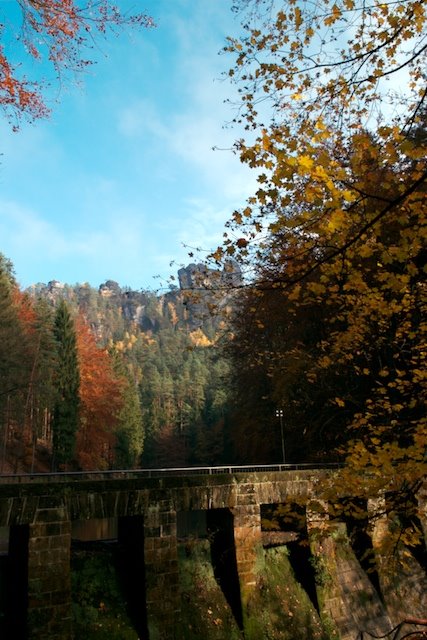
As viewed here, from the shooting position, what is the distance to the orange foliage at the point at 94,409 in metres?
42.2

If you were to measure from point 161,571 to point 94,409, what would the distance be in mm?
34631

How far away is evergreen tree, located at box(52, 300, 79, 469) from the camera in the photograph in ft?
126

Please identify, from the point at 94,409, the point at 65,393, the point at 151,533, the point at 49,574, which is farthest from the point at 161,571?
the point at 94,409

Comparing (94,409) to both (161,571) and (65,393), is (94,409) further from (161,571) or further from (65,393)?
(161,571)

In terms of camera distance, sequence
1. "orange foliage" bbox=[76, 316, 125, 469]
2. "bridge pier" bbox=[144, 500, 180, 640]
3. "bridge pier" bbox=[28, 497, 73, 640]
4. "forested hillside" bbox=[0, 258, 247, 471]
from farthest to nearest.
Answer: "orange foliage" bbox=[76, 316, 125, 469], "forested hillside" bbox=[0, 258, 247, 471], "bridge pier" bbox=[144, 500, 180, 640], "bridge pier" bbox=[28, 497, 73, 640]

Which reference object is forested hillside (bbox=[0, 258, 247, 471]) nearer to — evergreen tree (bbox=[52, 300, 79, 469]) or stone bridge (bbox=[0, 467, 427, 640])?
evergreen tree (bbox=[52, 300, 79, 469])

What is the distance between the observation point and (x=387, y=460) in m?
5.99

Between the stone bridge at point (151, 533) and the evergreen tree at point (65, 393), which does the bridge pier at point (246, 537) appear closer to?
the stone bridge at point (151, 533)

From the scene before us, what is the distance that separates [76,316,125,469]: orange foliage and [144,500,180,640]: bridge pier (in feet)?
111

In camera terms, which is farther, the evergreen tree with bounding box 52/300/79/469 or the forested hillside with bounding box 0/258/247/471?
the evergreen tree with bounding box 52/300/79/469

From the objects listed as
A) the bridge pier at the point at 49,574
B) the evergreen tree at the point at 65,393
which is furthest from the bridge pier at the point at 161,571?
the evergreen tree at the point at 65,393

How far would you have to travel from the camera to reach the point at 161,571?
9789mm

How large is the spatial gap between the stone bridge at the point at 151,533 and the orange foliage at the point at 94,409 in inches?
1275

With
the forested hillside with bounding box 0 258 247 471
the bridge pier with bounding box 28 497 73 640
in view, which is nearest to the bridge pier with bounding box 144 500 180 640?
the bridge pier with bounding box 28 497 73 640
